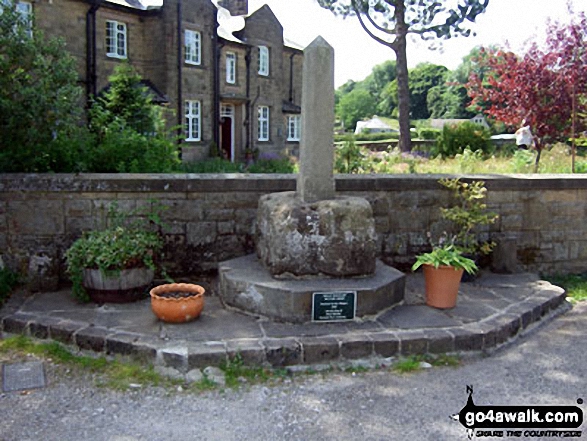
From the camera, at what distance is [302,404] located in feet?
13.6

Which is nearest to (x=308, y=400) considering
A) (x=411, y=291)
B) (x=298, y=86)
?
(x=411, y=291)

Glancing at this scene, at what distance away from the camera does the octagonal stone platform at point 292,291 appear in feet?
17.3

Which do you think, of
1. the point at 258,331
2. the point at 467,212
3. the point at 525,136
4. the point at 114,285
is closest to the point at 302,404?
the point at 258,331

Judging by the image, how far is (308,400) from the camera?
4.20 m

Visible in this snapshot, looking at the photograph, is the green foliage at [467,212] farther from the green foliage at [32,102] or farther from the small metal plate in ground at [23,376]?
the green foliage at [32,102]

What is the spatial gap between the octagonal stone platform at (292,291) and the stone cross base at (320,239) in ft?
0.38

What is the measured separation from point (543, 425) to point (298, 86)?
30.4 m

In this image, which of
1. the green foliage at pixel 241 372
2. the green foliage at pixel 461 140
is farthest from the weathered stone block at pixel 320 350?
the green foliage at pixel 461 140

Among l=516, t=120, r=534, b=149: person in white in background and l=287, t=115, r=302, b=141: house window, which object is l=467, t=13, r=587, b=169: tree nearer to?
l=516, t=120, r=534, b=149: person in white in background

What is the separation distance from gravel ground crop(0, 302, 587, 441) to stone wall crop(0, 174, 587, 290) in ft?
6.98

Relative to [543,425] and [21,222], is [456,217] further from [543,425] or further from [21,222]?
[21,222]

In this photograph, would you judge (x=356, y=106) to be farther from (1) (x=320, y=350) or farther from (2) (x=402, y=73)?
(1) (x=320, y=350)

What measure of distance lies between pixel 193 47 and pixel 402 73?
881cm

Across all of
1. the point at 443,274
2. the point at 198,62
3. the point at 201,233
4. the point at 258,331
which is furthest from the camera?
the point at 198,62
